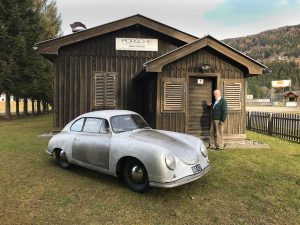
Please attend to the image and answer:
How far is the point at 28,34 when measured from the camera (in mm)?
23203

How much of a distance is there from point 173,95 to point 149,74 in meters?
1.41

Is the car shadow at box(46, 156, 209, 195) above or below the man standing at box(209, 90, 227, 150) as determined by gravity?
below

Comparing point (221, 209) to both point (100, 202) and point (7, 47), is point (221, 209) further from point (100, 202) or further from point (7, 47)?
point (7, 47)

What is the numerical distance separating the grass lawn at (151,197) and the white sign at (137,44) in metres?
6.71

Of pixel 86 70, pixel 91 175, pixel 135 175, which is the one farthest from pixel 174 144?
pixel 86 70

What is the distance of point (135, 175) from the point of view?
220 inches

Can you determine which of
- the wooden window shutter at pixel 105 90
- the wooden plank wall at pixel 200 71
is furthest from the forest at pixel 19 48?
the wooden plank wall at pixel 200 71

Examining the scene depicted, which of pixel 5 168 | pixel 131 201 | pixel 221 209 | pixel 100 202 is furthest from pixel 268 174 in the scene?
pixel 5 168

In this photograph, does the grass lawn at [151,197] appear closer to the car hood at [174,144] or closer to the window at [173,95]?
the car hood at [174,144]

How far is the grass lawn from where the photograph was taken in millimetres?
4562

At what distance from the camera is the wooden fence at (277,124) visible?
1260 cm

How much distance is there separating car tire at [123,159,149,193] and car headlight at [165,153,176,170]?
55 cm

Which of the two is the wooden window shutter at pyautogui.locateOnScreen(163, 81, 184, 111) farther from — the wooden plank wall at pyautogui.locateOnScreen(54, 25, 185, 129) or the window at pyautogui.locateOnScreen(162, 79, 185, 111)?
the wooden plank wall at pyautogui.locateOnScreen(54, 25, 185, 129)

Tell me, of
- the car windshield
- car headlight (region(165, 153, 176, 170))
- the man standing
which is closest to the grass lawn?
car headlight (region(165, 153, 176, 170))
